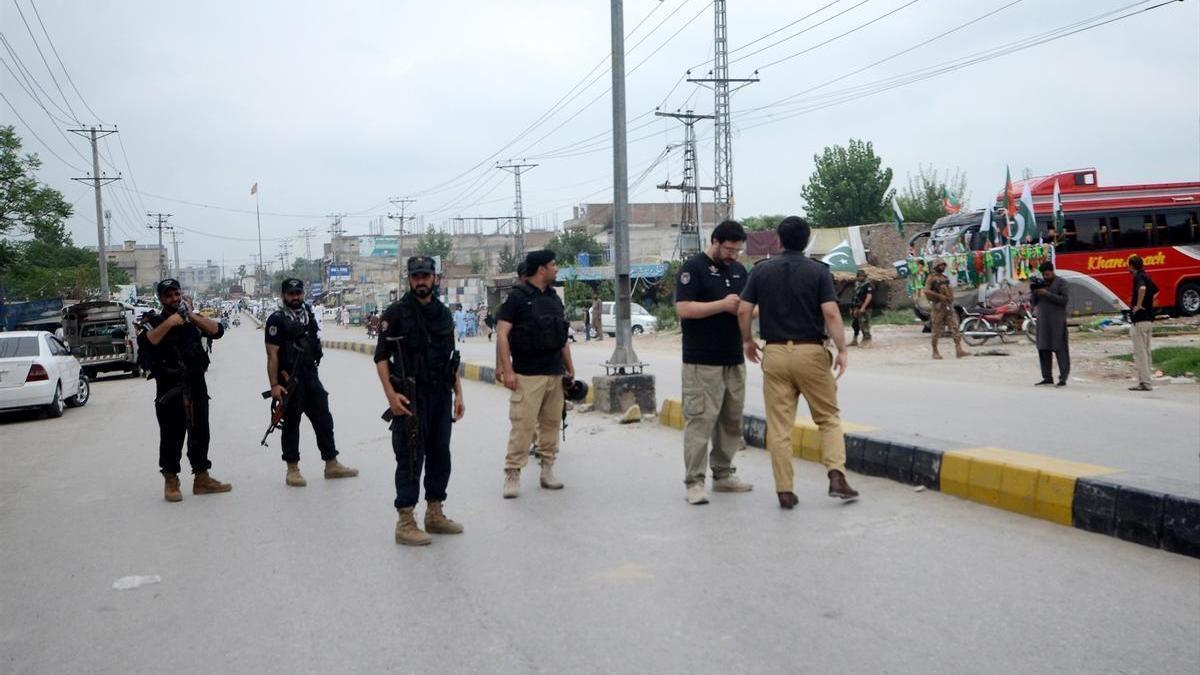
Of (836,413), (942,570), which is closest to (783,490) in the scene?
(836,413)

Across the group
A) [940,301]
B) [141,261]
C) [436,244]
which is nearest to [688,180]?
[940,301]

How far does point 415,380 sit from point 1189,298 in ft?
77.4

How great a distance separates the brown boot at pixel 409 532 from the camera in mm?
5719

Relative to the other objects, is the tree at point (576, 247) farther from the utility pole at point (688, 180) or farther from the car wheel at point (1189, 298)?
the car wheel at point (1189, 298)

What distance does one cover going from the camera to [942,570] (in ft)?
15.9

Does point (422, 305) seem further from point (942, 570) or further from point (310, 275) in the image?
point (310, 275)

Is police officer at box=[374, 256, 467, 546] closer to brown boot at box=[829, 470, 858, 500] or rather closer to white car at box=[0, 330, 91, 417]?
brown boot at box=[829, 470, 858, 500]

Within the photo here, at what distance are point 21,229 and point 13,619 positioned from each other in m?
37.3

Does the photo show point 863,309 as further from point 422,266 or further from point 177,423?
point 422,266

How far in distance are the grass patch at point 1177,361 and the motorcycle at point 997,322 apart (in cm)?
443

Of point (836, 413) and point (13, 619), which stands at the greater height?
point (836, 413)

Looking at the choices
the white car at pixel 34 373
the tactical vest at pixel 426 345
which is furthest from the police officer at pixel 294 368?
the white car at pixel 34 373

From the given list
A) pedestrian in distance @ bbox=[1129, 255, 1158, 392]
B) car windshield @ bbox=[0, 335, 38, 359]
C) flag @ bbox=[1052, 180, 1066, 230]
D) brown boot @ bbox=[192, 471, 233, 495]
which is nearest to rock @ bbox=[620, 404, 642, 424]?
brown boot @ bbox=[192, 471, 233, 495]

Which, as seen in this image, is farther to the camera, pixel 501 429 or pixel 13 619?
pixel 501 429
